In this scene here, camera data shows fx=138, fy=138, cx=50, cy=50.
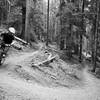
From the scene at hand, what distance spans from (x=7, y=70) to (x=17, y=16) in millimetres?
14584

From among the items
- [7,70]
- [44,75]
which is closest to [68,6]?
[44,75]

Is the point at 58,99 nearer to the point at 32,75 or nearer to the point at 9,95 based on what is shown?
the point at 9,95

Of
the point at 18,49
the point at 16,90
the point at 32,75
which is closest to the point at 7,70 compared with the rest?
the point at 32,75

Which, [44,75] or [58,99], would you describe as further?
[44,75]

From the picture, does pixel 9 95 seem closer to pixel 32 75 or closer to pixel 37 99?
pixel 37 99

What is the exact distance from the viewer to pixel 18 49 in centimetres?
1428

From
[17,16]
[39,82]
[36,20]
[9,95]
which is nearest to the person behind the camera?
[9,95]

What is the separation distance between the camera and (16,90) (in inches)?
223

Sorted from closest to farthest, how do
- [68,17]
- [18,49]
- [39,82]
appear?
[39,82] → [18,49] → [68,17]

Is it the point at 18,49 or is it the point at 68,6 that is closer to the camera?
the point at 18,49

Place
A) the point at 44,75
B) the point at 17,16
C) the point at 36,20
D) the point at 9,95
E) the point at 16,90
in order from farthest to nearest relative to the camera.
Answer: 1. the point at 36,20
2. the point at 17,16
3. the point at 44,75
4. the point at 16,90
5. the point at 9,95

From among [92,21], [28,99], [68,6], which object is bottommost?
[28,99]

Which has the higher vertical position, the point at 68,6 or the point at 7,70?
the point at 68,6

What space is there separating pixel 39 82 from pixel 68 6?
1451cm
